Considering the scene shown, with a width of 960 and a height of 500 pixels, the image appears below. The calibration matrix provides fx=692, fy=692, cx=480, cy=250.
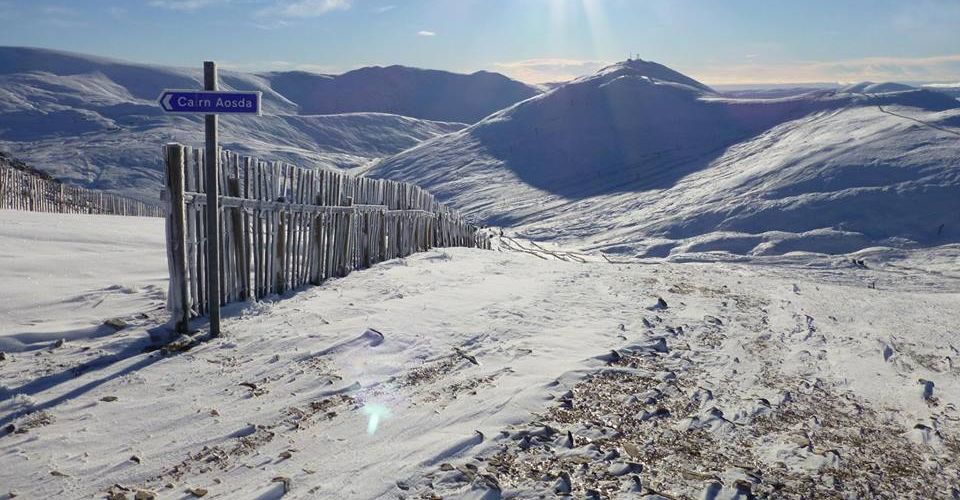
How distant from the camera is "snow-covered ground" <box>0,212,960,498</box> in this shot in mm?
3752

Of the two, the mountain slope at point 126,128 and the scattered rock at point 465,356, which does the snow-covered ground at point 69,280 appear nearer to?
the scattered rock at point 465,356

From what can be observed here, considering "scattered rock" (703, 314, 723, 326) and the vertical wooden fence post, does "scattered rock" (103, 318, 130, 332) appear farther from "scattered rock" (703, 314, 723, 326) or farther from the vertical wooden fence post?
"scattered rock" (703, 314, 723, 326)

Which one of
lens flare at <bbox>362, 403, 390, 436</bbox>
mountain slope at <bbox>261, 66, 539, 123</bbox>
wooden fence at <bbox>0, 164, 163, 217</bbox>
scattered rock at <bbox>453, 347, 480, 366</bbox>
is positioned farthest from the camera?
mountain slope at <bbox>261, 66, 539, 123</bbox>

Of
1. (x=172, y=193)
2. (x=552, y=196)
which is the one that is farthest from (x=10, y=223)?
(x=552, y=196)

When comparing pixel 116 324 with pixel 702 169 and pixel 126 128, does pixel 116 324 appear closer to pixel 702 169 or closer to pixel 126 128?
pixel 702 169

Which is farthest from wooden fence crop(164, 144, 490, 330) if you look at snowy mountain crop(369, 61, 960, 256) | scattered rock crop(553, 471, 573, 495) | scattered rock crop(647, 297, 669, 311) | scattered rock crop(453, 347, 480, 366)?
snowy mountain crop(369, 61, 960, 256)

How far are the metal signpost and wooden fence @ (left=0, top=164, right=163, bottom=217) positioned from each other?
14.0 meters

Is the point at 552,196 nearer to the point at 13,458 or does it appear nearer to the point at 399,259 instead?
the point at 399,259

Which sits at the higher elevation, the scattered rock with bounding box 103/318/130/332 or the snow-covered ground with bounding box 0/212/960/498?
the scattered rock with bounding box 103/318/130/332

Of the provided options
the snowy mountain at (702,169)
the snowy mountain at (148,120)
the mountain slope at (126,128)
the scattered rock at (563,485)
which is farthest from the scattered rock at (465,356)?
the snowy mountain at (148,120)

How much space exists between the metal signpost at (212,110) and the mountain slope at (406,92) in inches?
4029

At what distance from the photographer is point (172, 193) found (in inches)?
223

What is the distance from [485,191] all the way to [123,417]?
41.2 metres

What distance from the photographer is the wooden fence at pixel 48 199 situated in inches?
703
